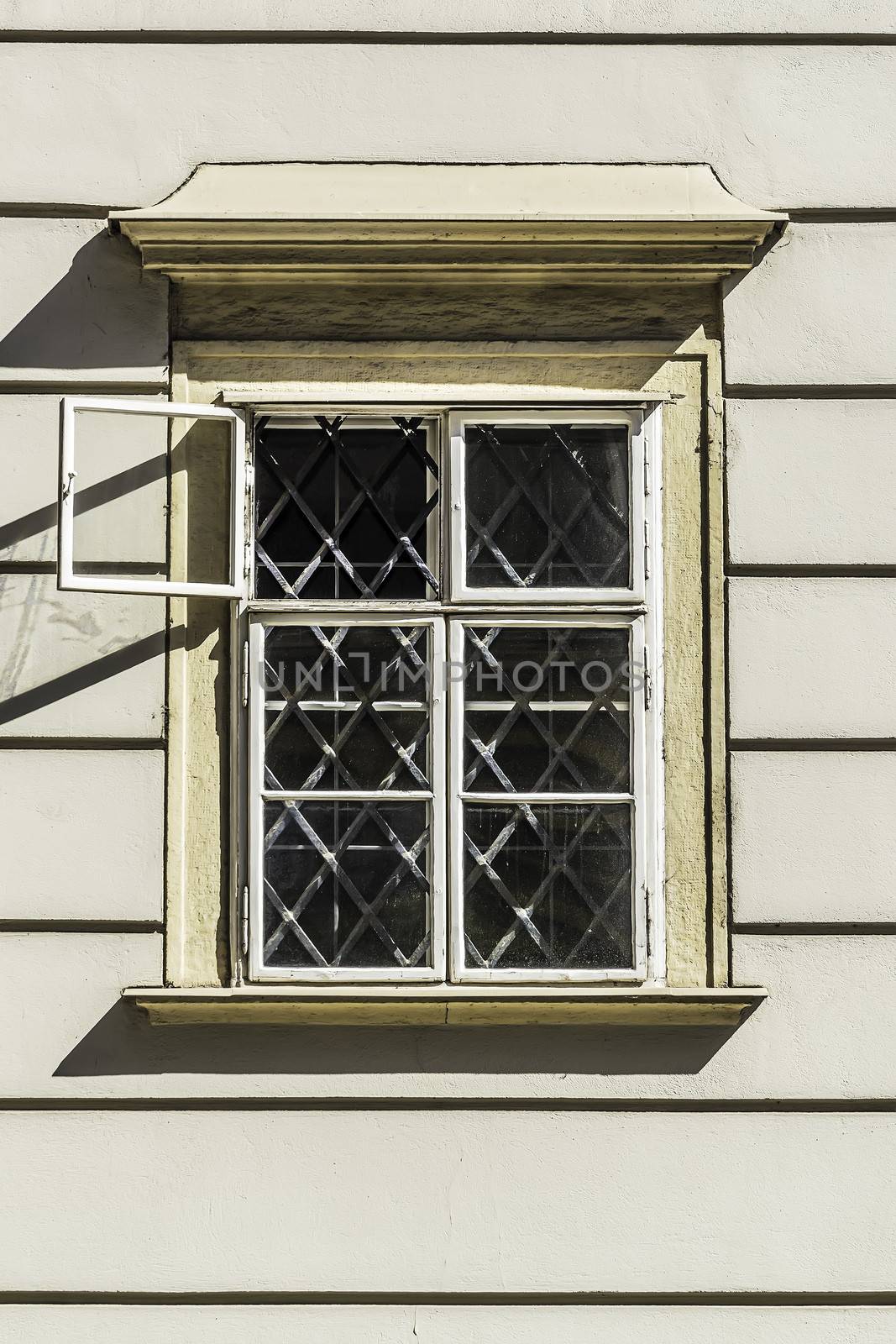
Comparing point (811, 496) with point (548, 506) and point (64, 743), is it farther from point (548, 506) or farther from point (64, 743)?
point (64, 743)

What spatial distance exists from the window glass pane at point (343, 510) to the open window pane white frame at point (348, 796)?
0.09 meters

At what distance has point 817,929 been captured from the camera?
331cm

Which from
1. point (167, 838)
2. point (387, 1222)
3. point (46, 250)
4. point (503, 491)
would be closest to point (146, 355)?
point (46, 250)

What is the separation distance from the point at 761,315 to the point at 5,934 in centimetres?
306

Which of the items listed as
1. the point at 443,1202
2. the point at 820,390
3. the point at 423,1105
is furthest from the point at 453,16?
the point at 443,1202

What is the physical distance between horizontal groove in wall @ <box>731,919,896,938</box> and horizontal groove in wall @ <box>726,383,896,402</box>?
165 centimetres

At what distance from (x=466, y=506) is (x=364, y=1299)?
2426mm

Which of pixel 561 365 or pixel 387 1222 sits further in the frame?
pixel 561 365

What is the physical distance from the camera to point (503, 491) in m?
3.40

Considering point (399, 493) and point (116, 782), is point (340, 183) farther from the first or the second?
point (116, 782)

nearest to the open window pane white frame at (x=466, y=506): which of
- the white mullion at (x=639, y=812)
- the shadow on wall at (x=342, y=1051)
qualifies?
the white mullion at (x=639, y=812)

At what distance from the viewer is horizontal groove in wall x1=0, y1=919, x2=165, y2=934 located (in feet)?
10.8

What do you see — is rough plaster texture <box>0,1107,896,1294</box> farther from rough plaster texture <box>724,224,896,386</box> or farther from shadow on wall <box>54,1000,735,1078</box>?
rough plaster texture <box>724,224,896,386</box>

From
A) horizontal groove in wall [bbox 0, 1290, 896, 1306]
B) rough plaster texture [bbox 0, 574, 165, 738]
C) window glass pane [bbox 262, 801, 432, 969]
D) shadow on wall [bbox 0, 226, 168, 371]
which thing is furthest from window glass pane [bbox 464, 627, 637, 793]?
horizontal groove in wall [bbox 0, 1290, 896, 1306]
